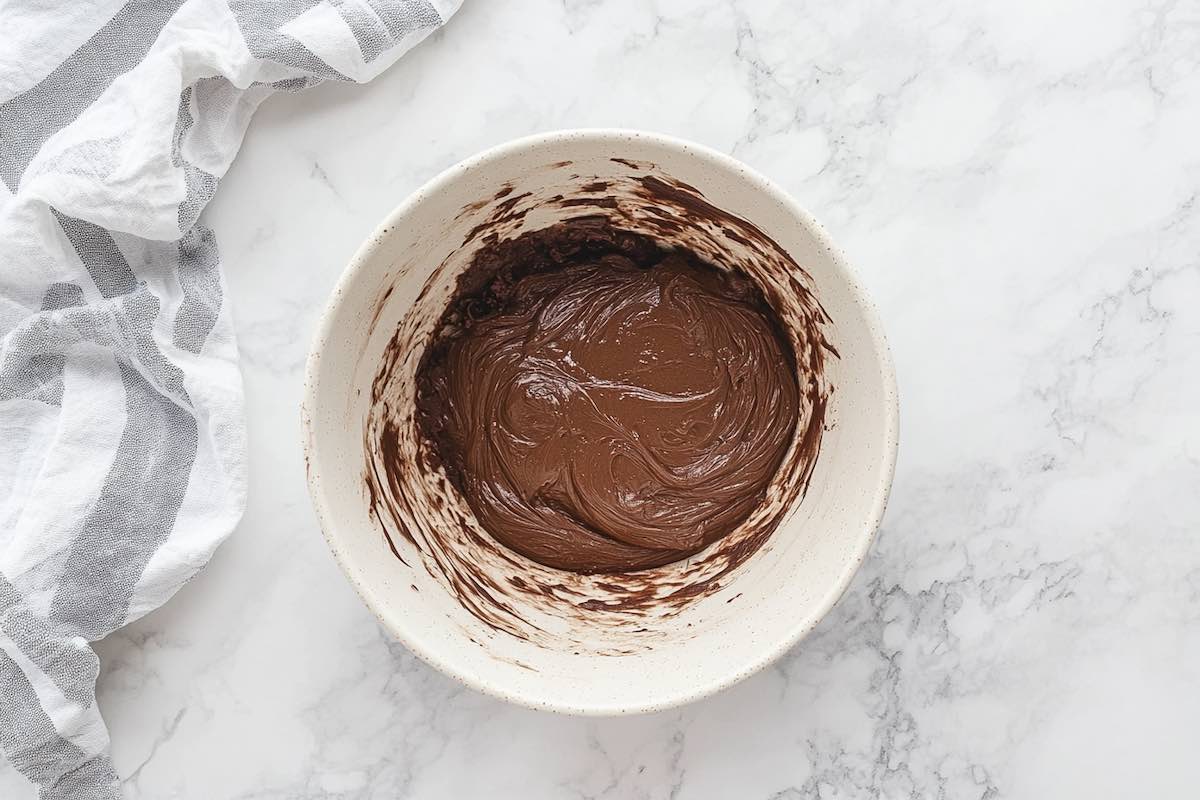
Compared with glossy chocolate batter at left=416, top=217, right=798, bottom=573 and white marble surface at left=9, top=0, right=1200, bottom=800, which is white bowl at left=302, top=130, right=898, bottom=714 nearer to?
glossy chocolate batter at left=416, top=217, right=798, bottom=573

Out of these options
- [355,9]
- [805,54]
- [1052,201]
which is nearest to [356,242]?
[355,9]

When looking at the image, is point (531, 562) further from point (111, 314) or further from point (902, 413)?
point (111, 314)

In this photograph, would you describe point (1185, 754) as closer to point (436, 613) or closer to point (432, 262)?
point (436, 613)

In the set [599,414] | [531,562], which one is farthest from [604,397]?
[531,562]

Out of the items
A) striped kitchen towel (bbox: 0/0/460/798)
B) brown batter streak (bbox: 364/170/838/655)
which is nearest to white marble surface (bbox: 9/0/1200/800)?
striped kitchen towel (bbox: 0/0/460/798)

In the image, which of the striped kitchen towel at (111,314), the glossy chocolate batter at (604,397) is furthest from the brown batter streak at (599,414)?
the striped kitchen towel at (111,314)

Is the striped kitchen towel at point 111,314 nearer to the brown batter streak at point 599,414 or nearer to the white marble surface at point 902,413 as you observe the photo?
the white marble surface at point 902,413
